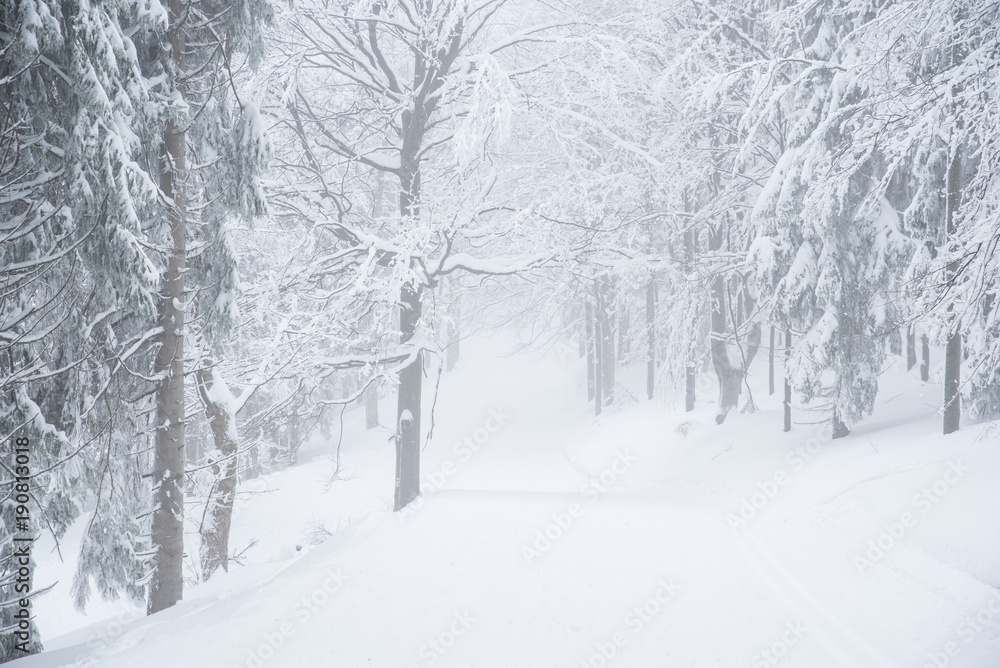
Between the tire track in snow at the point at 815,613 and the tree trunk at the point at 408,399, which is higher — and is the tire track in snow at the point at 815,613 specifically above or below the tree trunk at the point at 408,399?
below

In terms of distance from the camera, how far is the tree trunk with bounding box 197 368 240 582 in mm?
8711

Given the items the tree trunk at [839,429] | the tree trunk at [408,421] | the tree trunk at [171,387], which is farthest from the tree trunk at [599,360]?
the tree trunk at [171,387]

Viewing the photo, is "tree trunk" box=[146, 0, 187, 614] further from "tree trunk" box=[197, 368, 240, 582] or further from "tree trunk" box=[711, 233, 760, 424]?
"tree trunk" box=[711, 233, 760, 424]

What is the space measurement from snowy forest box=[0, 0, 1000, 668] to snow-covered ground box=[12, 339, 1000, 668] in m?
0.05

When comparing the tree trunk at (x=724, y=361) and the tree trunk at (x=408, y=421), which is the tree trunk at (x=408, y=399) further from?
the tree trunk at (x=724, y=361)

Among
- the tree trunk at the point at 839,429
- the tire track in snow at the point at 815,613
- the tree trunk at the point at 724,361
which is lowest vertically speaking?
the tire track in snow at the point at 815,613

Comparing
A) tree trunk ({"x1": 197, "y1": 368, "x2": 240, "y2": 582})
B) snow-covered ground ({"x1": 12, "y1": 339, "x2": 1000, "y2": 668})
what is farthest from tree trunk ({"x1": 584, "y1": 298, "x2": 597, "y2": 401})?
tree trunk ({"x1": 197, "y1": 368, "x2": 240, "y2": 582})

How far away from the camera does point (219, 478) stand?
28.2 feet

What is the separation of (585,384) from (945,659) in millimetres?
28090

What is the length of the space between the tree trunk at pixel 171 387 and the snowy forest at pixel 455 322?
0.04 meters

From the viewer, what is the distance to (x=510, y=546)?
320 inches

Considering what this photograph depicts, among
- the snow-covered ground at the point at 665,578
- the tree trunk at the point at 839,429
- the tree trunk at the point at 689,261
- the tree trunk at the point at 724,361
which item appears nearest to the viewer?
the snow-covered ground at the point at 665,578

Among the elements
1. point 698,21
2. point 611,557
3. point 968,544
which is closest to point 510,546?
point 611,557

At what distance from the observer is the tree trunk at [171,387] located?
6.42 metres
